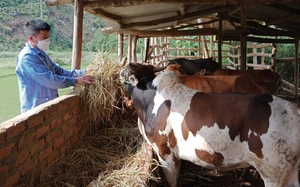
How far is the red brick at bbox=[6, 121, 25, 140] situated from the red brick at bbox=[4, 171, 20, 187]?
12.3 inches

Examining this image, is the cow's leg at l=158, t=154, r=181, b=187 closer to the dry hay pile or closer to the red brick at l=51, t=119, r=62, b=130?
the dry hay pile

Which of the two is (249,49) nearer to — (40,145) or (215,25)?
(215,25)

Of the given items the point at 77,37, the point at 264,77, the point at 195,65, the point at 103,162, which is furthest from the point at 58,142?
the point at 195,65

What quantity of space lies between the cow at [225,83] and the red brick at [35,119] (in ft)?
8.88

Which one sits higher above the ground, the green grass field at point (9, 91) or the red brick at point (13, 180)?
the green grass field at point (9, 91)

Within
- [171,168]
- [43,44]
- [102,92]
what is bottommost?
[171,168]

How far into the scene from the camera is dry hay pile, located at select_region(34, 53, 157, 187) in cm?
299

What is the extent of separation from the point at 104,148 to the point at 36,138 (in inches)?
46.8

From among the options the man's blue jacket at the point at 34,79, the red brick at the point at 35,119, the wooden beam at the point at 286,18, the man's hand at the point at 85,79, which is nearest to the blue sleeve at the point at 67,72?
the man's hand at the point at 85,79

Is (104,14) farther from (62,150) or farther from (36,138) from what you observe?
(36,138)

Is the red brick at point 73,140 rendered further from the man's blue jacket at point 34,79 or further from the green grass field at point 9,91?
the green grass field at point 9,91

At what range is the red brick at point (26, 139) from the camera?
98.9 inches

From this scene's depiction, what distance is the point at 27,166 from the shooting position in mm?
2641

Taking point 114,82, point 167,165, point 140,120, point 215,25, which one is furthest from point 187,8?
point 215,25
